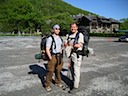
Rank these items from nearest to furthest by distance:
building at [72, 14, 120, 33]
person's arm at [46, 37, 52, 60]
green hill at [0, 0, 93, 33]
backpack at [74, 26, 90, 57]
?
person's arm at [46, 37, 52, 60]
backpack at [74, 26, 90, 57]
green hill at [0, 0, 93, 33]
building at [72, 14, 120, 33]

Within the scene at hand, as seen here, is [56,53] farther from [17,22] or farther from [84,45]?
[17,22]

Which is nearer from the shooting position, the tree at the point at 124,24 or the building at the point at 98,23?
the building at the point at 98,23

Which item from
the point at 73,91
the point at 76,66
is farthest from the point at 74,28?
the point at 73,91

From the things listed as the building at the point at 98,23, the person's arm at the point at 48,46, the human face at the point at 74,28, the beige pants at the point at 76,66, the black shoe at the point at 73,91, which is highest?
the building at the point at 98,23

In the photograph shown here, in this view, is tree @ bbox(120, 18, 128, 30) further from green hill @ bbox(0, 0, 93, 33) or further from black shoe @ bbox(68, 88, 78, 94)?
black shoe @ bbox(68, 88, 78, 94)

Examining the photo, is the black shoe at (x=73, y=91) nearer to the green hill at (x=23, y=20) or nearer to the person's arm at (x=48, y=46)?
the person's arm at (x=48, y=46)

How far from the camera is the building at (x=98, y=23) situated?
74.9m

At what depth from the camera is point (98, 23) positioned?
78125 millimetres

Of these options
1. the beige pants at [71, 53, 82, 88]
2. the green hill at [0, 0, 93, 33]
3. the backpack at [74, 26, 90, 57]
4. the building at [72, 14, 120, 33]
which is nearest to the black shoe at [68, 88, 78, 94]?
the beige pants at [71, 53, 82, 88]

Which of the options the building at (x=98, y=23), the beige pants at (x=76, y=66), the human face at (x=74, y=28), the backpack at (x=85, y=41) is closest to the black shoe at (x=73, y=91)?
the beige pants at (x=76, y=66)

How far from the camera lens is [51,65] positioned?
5.28 meters

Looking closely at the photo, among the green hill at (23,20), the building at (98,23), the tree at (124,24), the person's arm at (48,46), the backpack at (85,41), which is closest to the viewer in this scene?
the person's arm at (48,46)

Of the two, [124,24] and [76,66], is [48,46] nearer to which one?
[76,66]

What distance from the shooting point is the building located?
74938 millimetres
